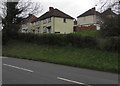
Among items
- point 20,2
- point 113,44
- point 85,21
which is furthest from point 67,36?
point 85,21

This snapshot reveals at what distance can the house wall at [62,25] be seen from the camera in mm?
59709

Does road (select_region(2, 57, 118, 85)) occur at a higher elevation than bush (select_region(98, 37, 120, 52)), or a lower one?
lower

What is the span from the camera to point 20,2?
124ft

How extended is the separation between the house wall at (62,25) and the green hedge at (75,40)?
26.2 meters

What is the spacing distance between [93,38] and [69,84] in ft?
44.9

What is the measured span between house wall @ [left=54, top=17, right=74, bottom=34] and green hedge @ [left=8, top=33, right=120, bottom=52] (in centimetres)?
2617

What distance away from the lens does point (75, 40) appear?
79.0ft

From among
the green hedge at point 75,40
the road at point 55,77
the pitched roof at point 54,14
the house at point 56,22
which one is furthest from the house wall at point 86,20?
the road at point 55,77

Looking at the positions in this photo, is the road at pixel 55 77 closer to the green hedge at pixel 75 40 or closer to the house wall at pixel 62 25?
the green hedge at pixel 75 40

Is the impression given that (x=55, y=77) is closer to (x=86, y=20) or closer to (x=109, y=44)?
(x=109, y=44)

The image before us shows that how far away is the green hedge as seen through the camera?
19.5m

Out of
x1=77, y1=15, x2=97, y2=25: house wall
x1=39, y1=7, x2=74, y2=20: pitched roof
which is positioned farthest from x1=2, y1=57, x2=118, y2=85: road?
x1=77, y1=15, x2=97, y2=25: house wall

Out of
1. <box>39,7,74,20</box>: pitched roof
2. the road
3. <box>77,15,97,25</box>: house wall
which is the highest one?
<box>39,7,74,20</box>: pitched roof

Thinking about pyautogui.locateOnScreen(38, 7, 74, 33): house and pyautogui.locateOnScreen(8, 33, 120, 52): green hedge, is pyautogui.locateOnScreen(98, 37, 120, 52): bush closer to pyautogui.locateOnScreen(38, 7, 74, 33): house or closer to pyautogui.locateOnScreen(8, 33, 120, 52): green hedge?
pyautogui.locateOnScreen(8, 33, 120, 52): green hedge
